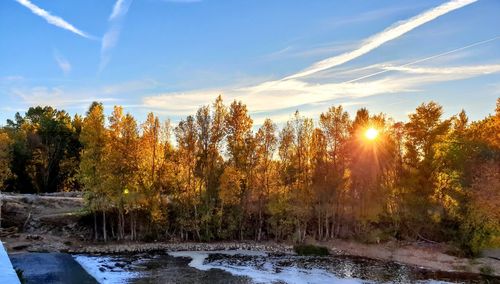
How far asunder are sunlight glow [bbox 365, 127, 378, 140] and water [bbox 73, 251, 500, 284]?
1516cm

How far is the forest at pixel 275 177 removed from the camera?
42.9 metres

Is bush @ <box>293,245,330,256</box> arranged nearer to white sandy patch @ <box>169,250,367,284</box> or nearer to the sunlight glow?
white sandy patch @ <box>169,250,367,284</box>

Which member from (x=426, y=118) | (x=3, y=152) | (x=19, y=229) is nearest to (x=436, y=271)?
(x=426, y=118)

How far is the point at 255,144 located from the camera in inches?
1865

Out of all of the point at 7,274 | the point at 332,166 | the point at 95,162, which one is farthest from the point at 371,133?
the point at 7,274

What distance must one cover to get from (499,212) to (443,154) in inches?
327

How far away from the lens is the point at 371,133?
48594mm

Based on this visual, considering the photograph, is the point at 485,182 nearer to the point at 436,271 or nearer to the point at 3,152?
the point at 436,271

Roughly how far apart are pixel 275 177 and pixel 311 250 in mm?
9190

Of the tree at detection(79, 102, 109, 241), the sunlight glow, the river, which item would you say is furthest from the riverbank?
the sunlight glow

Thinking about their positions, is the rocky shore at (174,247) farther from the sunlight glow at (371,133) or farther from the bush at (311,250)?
the sunlight glow at (371,133)

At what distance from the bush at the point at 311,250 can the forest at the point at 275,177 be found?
10.8 ft

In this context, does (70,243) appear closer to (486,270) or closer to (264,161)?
(264,161)

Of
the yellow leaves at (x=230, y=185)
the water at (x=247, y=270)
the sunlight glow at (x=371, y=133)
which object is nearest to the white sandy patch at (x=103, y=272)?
the water at (x=247, y=270)
